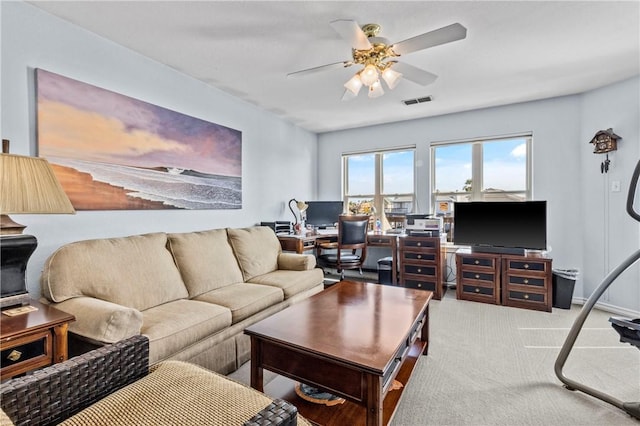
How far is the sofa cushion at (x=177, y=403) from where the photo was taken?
0.97 m

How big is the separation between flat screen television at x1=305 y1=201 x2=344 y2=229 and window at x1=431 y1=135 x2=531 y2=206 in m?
1.55

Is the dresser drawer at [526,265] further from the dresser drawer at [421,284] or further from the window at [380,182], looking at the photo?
the window at [380,182]

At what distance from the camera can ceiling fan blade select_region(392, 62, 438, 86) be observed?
87.6 inches

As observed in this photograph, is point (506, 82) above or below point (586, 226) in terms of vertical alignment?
above

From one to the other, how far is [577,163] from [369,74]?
314cm

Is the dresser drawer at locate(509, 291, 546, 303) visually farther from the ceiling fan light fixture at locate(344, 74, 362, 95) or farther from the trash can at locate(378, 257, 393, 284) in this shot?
the ceiling fan light fixture at locate(344, 74, 362, 95)

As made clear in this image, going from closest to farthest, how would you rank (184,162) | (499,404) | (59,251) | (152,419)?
(152,419) < (499,404) < (59,251) < (184,162)

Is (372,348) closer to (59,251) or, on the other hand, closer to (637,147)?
(59,251)

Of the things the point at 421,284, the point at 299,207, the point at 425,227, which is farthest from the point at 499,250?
the point at 299,207

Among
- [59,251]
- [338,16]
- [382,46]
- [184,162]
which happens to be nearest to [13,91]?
[59,251]

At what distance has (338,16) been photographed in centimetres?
210

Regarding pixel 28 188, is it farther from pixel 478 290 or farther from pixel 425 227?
pixel 478 290

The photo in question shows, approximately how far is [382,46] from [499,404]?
2374mm

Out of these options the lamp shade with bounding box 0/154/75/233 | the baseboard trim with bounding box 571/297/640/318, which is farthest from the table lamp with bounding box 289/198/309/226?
the baseboard trim with bounding box 571/297/640/318
